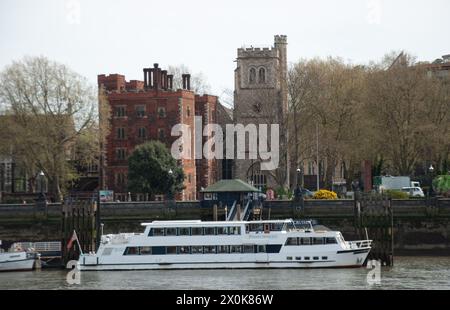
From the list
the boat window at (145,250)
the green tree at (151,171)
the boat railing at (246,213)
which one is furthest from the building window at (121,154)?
the boat window at (145,250)

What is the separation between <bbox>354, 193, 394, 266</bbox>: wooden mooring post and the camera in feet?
182

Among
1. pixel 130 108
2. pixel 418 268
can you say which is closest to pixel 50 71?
pixel 130 108

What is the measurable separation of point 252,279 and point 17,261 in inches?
630

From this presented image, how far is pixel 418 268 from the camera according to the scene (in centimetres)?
5041

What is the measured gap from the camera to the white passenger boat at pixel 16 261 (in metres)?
56.1

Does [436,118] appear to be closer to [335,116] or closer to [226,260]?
[335,116]

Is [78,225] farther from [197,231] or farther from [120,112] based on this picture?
[120,112]

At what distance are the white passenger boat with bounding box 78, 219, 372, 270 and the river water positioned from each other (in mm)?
1111

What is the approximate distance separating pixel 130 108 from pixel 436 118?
90.2 ft

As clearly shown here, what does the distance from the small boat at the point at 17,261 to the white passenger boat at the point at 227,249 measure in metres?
3.84

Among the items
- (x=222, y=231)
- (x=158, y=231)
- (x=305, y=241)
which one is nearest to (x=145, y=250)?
(x=158, y=231)

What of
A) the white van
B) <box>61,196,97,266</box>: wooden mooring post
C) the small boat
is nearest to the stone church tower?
the white van

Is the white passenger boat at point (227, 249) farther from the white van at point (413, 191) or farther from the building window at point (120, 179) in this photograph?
the building window at point (120, 179)

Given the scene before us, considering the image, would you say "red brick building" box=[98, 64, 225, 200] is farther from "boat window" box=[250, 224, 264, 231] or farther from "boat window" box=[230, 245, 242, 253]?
"boat window" box=[230, 245, 242, 253]
